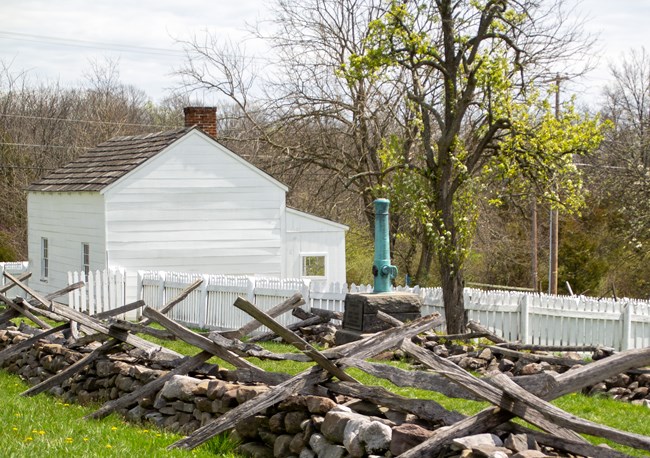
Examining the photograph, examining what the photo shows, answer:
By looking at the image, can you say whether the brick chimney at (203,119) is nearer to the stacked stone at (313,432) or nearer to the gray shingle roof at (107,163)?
the gray shingle roof at (107,163)

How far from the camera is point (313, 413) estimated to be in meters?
7.45

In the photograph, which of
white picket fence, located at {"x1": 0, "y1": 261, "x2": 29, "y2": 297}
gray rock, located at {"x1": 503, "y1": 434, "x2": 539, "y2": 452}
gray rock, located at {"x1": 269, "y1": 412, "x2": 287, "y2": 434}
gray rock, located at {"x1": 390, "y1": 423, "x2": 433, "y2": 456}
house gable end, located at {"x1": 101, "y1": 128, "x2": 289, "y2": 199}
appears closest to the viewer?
gray rock, located at {"x1": 503, "y1": 434, "x2": 539, "y2": 452}

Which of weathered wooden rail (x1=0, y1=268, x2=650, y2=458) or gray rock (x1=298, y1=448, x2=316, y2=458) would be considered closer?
weathered wooden rail (x1=0, y1=268, x2=650, y2=458)

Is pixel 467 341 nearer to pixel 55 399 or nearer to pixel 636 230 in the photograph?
pixel 55 399

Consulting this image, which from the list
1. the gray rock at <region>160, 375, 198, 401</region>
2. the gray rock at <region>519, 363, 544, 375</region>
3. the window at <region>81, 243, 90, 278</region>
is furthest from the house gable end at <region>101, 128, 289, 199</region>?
the gray rock at <region>519, 363, 544, 375</region>

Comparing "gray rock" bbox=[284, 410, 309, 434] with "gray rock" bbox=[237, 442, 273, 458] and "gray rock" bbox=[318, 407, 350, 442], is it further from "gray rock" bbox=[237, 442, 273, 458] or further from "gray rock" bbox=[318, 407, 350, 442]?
"gray rock" bbox=[318, 407, 350, 442]

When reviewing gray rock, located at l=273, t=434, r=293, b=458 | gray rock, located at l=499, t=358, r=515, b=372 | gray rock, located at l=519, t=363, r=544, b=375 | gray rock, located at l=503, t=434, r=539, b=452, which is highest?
gray rock, located at l=503, t=434, r=539, b=452

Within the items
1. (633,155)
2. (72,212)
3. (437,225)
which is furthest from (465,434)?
(633,155)

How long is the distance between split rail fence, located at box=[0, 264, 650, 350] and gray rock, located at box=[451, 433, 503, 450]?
9964mm

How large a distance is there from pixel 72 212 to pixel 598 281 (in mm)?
17765

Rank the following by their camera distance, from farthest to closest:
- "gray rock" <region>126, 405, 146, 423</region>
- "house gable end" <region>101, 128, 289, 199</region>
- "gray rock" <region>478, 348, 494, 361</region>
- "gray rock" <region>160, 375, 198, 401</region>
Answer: "house gable end" <region>101, 128, 289, 199</region>, "gray rock" <region>478, 348, 494, 361</region>, "gray rock" <region>126, 405, 146, 423</region>, "gray rock" <region>160, 375, 198, 401</region>

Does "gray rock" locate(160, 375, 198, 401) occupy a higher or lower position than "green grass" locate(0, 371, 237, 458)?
higher

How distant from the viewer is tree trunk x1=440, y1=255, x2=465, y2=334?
15336 millimetres

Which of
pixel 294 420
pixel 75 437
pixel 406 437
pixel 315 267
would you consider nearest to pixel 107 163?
pixel 315 267
